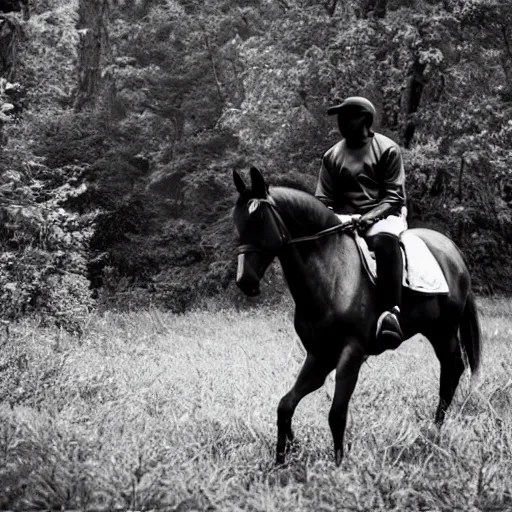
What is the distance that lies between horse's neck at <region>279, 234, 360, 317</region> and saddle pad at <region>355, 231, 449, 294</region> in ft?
2.85

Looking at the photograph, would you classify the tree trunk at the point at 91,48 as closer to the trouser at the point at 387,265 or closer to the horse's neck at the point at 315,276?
the trouser at the point at 387,265

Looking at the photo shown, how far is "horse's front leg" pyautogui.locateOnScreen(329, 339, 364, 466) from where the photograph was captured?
5582 mm

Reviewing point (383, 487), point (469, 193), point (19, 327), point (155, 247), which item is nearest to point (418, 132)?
point (469, 193)

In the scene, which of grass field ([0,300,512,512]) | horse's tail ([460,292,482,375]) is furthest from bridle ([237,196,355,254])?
horse's tail ([460,292,482,375])

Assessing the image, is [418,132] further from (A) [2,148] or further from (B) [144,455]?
(B) [144,455]

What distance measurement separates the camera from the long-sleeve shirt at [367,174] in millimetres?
6129

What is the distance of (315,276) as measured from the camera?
571 centimetres

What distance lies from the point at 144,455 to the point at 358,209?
244 centimetres

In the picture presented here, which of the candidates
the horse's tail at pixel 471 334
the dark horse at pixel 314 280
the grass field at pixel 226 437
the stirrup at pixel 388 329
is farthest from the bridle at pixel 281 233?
the horse's tail at pixel 471 334

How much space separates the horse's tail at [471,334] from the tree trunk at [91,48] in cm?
1758

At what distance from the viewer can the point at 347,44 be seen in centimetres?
1664

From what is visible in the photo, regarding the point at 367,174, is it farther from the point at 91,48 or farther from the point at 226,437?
the point at 91,48

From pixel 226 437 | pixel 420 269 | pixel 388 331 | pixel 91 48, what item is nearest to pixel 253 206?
pixel 388 331

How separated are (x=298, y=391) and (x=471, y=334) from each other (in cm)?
265
